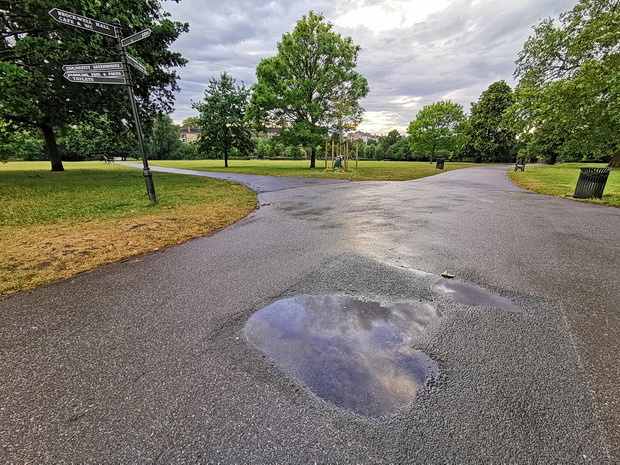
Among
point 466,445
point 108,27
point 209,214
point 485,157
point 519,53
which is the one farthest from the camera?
point 485,157

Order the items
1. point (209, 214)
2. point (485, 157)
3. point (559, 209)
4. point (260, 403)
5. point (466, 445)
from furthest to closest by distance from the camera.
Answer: point (485, 157) → point (559, 209) → point (209, 214) → point (260, 403) → point (466, 445)

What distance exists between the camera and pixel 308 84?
22734 mm

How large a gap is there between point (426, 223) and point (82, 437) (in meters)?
6.19

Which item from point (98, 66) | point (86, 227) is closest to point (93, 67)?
point (98, 66)

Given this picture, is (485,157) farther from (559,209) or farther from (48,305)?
(48,305)

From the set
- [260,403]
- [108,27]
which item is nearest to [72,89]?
[108,27]

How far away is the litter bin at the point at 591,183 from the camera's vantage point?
881 cm

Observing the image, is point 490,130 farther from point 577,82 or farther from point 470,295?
point 470,295

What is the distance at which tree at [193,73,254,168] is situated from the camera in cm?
2981

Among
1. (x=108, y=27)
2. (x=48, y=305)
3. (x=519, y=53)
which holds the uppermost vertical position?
(x=519, y=53)

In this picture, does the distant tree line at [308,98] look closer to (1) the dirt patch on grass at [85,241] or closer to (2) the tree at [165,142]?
(1) the dirt patch on grass at [85,241]

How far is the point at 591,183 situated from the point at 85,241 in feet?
47.4

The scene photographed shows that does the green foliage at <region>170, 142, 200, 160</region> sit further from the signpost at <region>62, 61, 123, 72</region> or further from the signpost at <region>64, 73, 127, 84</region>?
the signpost at <region>64, 73, 127, 84</region>

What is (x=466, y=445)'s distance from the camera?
1.37 metres
